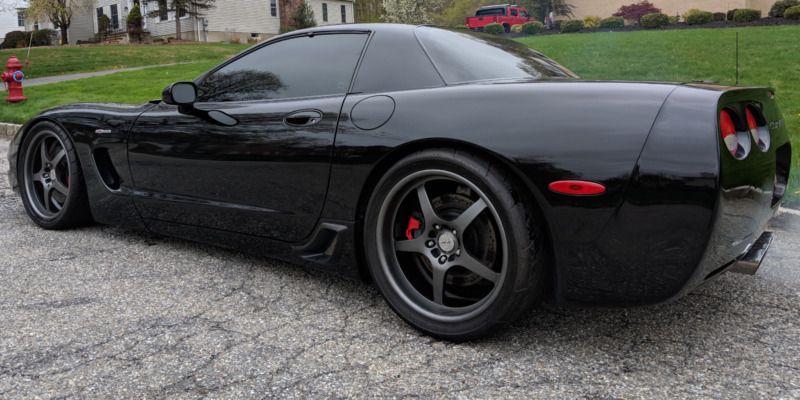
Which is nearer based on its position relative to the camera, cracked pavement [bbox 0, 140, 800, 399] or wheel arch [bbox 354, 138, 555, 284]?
cracked pavement [bbox 0, 140, 800, 399]

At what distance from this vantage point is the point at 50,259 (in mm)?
3529

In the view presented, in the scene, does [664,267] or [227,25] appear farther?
[227,25]

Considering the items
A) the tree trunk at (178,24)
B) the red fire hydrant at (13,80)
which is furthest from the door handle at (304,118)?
the tree trunk at (178,24)

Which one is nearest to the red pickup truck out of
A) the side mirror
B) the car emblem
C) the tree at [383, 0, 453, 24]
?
the tree at [383, 0, 453, 24]

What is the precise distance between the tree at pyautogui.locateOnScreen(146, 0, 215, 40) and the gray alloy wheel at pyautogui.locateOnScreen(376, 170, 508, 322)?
31702 millimetres

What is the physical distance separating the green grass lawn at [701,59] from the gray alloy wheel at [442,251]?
15.7 feet

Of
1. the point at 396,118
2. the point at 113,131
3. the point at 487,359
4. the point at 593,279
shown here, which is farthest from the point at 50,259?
the point at 593,279

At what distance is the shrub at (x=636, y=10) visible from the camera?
3469cm

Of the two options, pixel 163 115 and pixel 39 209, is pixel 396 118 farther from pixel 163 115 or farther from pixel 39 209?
pixel 39 209

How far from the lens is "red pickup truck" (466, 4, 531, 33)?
34188mm

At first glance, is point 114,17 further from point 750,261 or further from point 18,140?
point 750,261

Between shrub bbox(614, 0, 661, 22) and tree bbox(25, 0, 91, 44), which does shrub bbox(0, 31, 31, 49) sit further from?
shrub bbox(614, 0, 661, 22)

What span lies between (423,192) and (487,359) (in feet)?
2.18

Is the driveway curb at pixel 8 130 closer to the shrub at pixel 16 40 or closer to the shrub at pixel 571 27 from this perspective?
the shrub at pixel 571 27
